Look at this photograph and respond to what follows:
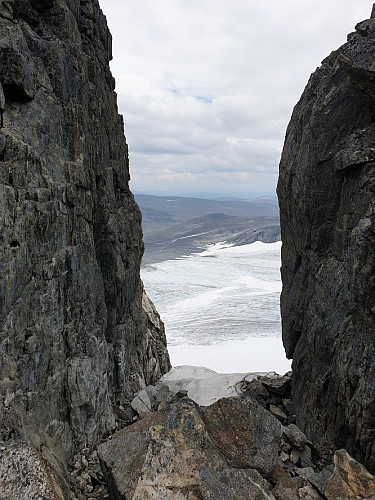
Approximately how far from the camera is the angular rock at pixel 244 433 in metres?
9.72

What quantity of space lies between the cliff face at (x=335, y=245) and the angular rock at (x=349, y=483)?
262 cm

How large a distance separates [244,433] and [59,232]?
8.57m

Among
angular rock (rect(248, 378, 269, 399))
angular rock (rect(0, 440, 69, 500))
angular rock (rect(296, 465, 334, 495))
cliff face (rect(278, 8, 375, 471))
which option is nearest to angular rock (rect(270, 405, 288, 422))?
cliff face (rect(278, 8, 375, 471))

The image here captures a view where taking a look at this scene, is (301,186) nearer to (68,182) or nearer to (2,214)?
(68,182)

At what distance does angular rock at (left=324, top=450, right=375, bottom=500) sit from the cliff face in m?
2.62

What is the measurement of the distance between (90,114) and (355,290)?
12.9 metres

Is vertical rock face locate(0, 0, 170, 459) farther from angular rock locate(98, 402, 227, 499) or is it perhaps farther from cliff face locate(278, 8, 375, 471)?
cliff face locate(278, 8, 375, 471)

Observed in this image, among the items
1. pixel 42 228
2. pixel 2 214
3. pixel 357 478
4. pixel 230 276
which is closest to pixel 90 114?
pixel 42 228

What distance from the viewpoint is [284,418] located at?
1791 centimetres

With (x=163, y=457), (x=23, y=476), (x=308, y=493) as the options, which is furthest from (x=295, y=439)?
(x=23, y=476)

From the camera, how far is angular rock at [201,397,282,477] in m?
9.72

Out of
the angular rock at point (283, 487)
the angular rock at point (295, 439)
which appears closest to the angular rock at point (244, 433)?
the angular rock at point (283, 487)

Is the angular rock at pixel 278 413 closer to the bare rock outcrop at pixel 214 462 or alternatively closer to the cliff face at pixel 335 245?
the cliff face at pixel 335 245

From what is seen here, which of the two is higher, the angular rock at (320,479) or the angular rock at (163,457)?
the angular rock at (163,457)
